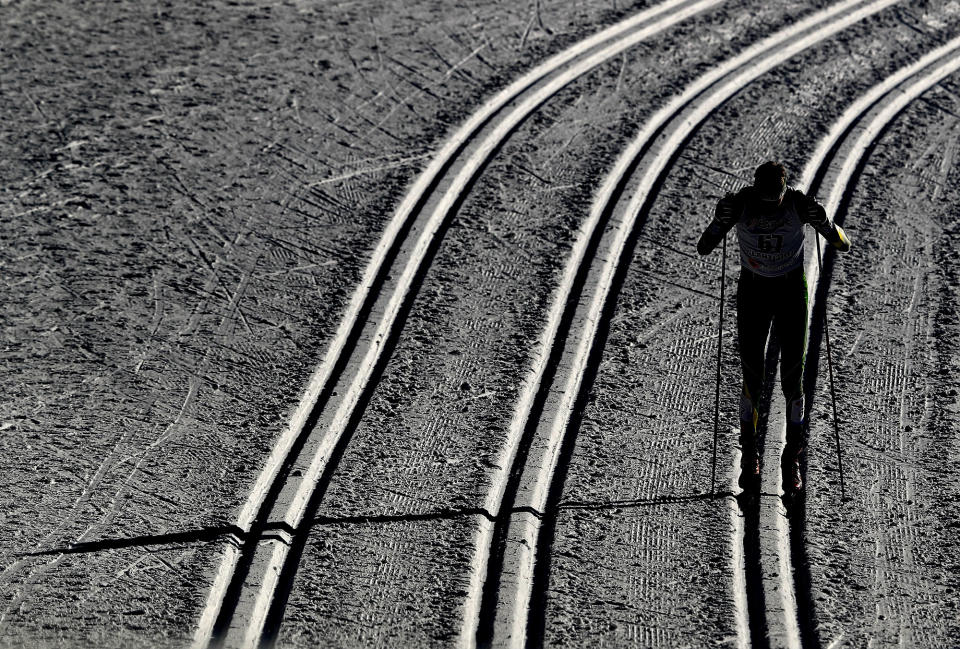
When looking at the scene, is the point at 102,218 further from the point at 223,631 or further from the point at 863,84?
the point at 863,84

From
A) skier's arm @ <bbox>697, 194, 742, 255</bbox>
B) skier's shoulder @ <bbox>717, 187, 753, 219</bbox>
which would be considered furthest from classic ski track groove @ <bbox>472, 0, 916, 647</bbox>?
skier's shoulder @ <bbox>717, 187, 753, 219</bbox>

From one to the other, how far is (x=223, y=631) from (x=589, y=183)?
18.4ft

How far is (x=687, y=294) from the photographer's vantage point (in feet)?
29.4

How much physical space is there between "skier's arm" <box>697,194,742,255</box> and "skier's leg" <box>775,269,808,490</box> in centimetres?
48

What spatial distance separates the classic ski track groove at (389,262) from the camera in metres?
6.57

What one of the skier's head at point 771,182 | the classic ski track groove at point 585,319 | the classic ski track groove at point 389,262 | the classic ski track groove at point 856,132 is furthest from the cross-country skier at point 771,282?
the classic ski track groove at point 389,262

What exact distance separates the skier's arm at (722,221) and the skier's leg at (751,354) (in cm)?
31

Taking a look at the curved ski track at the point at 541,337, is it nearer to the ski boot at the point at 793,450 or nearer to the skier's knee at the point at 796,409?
the ski boot at the point at 793,450

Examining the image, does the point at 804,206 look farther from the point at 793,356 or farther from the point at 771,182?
the point at 793,356

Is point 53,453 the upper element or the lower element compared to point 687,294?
lower

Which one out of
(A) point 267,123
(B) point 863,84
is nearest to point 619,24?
(B) point 863,84

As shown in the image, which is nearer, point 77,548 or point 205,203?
point 77,548

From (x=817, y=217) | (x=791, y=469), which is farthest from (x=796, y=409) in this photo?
(x=817, y=217)

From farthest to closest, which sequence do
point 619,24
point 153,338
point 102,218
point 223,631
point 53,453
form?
1. point 619,24
2. point 102,218
3. point 153,338
4. point 53,453
5. point 223,631
